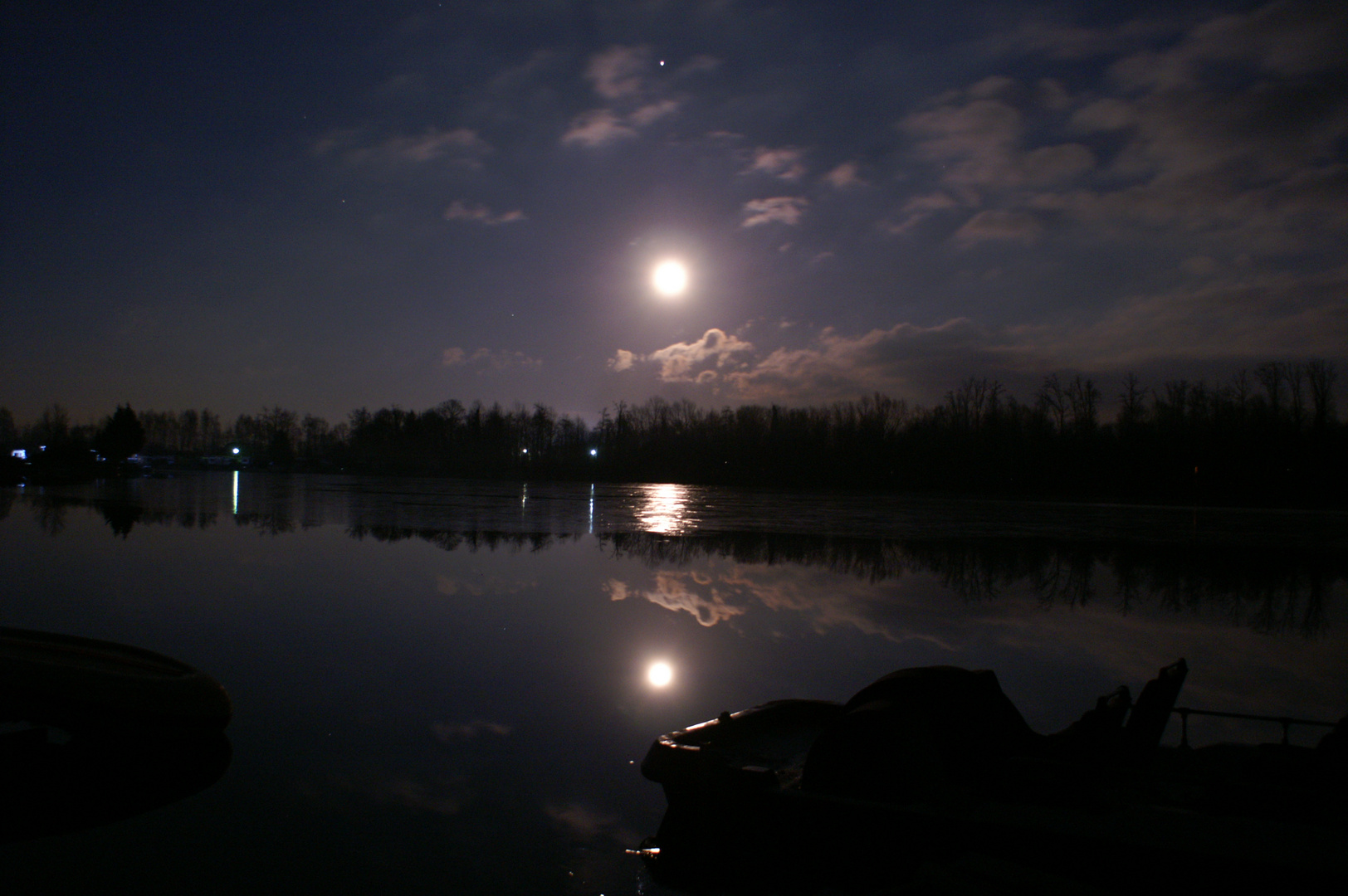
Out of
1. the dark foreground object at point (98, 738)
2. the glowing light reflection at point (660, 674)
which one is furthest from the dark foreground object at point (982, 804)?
the dark foreground object at point (98, 738)

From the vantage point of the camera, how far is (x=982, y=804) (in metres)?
3.94

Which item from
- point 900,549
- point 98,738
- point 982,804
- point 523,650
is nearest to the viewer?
point 982,804

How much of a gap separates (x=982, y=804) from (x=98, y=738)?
6.31 m

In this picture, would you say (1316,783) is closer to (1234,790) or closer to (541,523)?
(1234,790)

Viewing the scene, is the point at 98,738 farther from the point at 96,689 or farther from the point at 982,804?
the point at 982,804

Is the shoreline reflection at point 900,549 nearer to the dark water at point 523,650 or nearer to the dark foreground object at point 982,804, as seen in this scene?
the dark water at point 523,650

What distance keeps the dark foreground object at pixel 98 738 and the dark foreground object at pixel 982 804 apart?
384 cm

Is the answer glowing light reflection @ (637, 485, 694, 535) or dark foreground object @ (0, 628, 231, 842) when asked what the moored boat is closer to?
dark foreground object @ (0, 628, 231, 842)

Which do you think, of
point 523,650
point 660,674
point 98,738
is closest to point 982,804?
point 660,674

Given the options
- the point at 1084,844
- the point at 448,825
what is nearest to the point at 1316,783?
the point at 1084,844

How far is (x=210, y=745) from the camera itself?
19.1 feet

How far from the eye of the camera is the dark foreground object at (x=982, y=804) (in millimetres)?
3322

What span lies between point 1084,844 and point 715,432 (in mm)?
121547

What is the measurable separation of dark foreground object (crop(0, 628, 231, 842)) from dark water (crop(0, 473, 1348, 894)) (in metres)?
0.29
